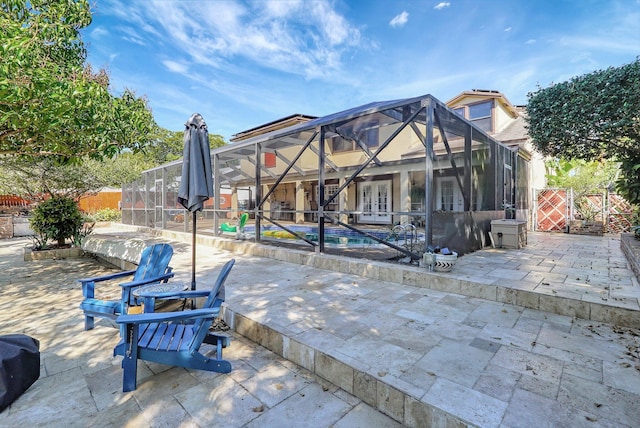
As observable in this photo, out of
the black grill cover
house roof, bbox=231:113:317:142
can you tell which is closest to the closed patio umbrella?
the black grill cover

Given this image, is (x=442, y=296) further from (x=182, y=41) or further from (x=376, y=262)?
(x=182, y=41)

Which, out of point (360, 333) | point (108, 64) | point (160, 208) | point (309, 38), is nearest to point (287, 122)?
point (309, 38)

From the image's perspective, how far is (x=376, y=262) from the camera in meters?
5.39

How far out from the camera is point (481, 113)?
12.5 m

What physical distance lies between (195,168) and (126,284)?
4.88ft

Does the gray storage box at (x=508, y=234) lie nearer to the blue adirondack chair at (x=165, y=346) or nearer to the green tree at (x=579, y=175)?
the blue adirondack chair at (x=165, y=346)

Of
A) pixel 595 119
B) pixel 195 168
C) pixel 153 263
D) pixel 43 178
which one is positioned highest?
pixel 595 119

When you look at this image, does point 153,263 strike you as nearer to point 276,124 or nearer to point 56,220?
point 56,220

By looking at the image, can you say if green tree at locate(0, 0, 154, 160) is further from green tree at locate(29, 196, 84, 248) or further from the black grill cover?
green tree at locate(29, 196, 84, 248)

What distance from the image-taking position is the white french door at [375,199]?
14.3 meters

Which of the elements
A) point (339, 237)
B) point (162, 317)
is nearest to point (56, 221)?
point (162, 317)

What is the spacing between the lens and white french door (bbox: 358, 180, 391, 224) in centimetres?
1427

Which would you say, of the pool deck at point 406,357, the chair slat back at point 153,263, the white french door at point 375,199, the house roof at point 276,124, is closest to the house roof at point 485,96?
the white french door at point 375,199

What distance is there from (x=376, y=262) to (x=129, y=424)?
165 inches
